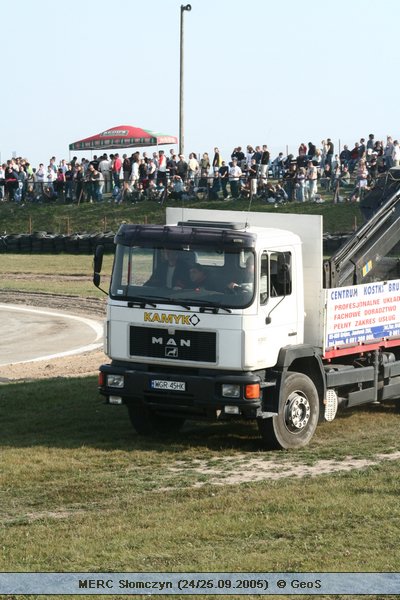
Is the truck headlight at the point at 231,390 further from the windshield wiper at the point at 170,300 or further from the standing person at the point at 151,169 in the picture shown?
the standing person at the point at 151,169

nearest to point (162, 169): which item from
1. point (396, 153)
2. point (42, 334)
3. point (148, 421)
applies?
point (396, 153)

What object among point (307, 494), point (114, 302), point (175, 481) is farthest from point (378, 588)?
point (114, 302)

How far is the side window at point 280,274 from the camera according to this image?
13.7 metres

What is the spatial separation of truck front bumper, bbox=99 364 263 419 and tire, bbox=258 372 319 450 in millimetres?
408

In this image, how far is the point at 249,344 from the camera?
13.4m

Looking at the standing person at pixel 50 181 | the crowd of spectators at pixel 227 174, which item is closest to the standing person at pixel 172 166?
the crowd of spectators at pixel 227 174

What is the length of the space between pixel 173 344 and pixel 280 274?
1.53 metres

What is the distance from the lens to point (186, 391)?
44.9ft

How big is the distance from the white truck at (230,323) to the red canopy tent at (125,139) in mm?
35156

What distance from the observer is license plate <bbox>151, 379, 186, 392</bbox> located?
44.9ft

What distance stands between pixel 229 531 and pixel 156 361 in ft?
13.6

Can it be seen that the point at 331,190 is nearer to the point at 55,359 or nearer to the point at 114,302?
the point at 55,359

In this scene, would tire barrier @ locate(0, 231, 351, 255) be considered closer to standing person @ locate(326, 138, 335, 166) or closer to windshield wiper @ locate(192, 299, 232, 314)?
standing person @ locate(326, 138, 335, 166)

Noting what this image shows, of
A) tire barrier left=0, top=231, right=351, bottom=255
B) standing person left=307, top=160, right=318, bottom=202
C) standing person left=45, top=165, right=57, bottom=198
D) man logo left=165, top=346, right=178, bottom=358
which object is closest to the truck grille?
man logo left=165, top=346, right=178, bottom=358
